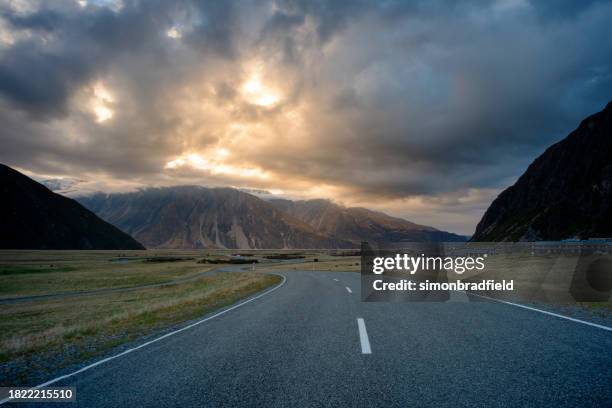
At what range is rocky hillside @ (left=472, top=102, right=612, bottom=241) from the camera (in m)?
88.0

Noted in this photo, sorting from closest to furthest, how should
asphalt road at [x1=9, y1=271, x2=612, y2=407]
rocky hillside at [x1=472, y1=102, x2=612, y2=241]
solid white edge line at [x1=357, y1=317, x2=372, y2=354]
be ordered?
asphalt road at [x1=9, y1=271, x2=612, y2=407], solid white edge line at [x1=357, y1=317, x2=372, y2=354], rocky hillside at [x1=472, y1=102, x2=612, y2=241]

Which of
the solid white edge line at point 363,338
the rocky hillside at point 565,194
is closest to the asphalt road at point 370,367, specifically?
the solid white edge line at point 363,338

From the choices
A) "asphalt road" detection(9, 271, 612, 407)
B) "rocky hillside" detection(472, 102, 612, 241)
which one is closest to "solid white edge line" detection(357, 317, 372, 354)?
"asphalt road" detection(9, 271, 612, 407)

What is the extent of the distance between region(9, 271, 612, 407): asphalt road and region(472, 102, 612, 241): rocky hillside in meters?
91.2

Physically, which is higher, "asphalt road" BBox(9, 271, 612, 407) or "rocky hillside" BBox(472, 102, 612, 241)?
"rocky hillside" BBox(472, 102, 612, 241)

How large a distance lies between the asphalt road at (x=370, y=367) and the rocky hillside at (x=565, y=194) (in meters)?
91.2

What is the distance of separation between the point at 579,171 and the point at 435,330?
131951mm

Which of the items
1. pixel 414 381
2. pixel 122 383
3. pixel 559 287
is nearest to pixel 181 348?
pixel 122 383

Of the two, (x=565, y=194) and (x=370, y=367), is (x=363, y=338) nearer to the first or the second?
(x=370, y=367)

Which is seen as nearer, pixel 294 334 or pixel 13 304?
pixel 294 334

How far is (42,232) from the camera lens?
620ft

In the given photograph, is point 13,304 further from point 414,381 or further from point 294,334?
point 414,381

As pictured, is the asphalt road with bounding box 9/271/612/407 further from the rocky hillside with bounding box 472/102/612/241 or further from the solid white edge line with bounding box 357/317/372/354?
the rocky hillside with bounding box 472/102/612/241

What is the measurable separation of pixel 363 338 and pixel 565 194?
131 meters
